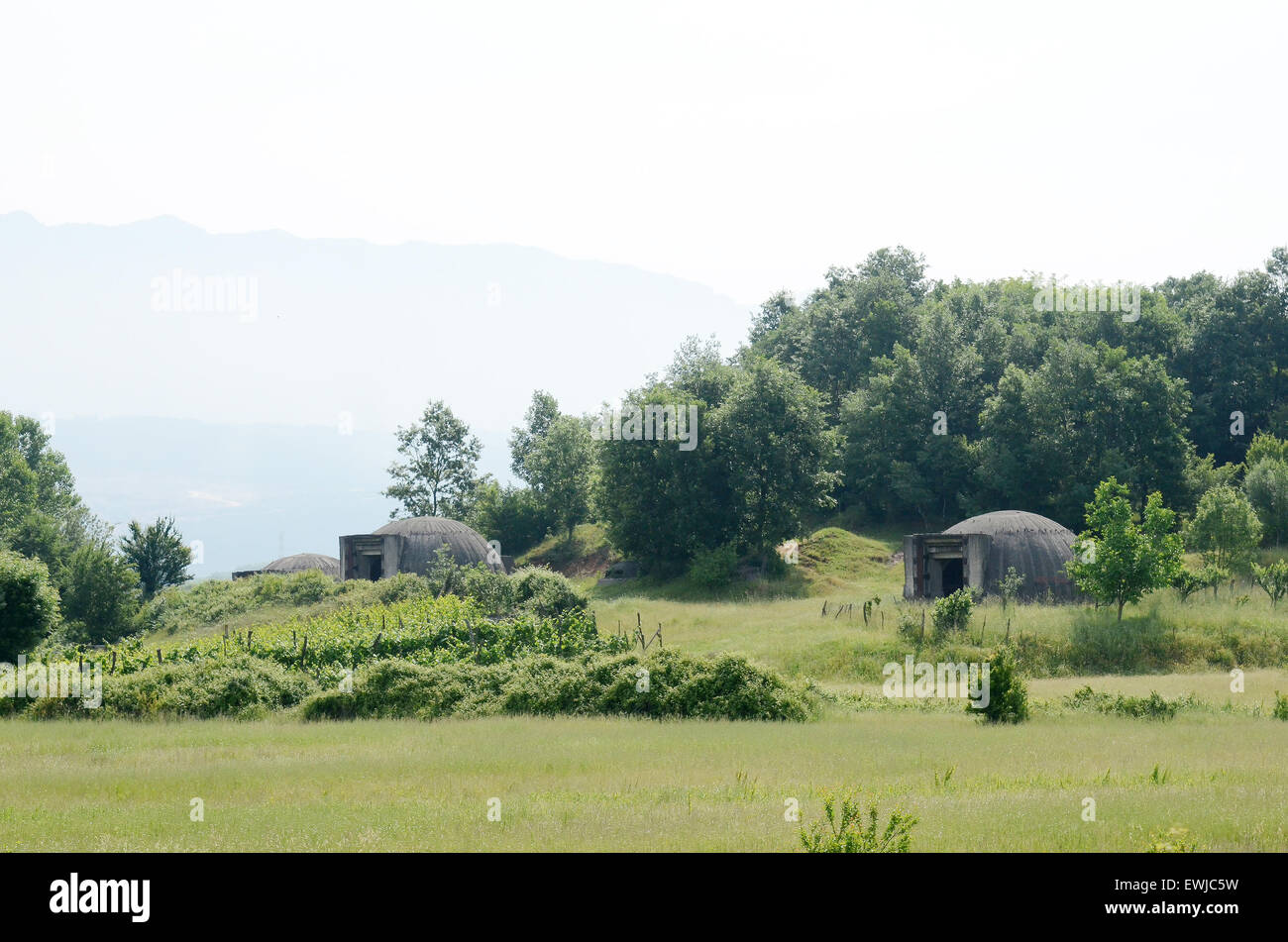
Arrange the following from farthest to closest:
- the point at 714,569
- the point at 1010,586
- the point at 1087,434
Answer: the point at 1087,434 < the point at 714,569 < the point at 1010,586

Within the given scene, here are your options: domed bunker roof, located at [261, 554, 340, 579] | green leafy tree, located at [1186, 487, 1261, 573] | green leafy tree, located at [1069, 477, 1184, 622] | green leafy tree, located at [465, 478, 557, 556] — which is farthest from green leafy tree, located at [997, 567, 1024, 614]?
domed bunker roof, located at [261, 554, 340, 579]

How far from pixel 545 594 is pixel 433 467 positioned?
52.4m

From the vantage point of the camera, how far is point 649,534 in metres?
67.4

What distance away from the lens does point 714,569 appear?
61.4 metres

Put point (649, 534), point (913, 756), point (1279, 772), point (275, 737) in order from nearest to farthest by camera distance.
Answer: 1. point (1279, 772)
2. point (913, 756)
3. point (275, 737)
4. point (649, 534)

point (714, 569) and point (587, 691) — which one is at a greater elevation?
point (714, 569)

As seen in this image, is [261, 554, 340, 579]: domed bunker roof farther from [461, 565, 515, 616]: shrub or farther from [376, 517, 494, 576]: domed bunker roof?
[461, 565, 515, 616]: shrub

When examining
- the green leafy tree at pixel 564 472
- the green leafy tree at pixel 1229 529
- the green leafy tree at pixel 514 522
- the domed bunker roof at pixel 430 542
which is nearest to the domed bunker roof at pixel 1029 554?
the green leafy tree at pixel 1229 529

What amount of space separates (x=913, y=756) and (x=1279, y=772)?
5893 mm

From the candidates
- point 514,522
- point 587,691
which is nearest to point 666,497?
point 514,522

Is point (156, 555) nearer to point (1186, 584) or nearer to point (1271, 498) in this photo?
point (1186, 584)
